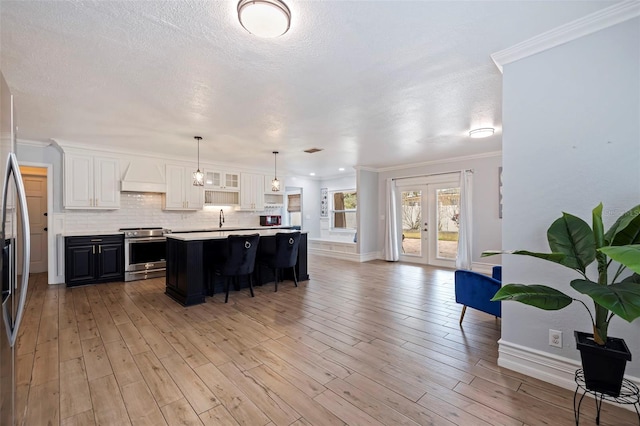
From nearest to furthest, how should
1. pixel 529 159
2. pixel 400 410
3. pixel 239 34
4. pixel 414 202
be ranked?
pixel 400 410 → pixel 239 34 → pixel 529 159 → pixel 414 202

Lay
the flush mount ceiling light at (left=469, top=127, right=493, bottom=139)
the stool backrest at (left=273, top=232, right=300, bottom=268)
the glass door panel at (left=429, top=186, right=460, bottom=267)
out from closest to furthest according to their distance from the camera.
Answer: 1. the flush mount ceiling light at (left=469, top=127, right=493, bottom=139)
2. the stool backrest at (left=273, top=232, right=300, bottom=268)
3. the glass door panel at (left=429, top=186, right=460, bottom=267)

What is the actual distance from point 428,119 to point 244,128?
2.57 meters

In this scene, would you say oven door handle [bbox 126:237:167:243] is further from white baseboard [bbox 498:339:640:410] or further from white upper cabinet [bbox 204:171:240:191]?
white baseboard [bbox 498:339:640:410]

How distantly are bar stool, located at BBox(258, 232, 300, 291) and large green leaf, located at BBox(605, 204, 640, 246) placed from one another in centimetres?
378

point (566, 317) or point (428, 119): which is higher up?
point (428, 119)

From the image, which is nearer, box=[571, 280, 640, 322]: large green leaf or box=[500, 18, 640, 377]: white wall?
box=[571, 280, 640, 322]: large green leaf

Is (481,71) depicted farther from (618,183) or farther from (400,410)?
(400,410)

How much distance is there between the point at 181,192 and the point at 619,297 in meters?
6.77

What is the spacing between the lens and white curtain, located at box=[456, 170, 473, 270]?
20.8 feet

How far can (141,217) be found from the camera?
6090 millimetres

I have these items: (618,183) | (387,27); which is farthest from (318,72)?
(618,183)

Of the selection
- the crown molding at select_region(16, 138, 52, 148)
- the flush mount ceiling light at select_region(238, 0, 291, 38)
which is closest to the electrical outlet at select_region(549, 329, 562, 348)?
the flush mount ceiling light at select_region(238, 0, 291, 38)

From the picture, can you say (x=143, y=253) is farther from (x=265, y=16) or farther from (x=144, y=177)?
(x=265, y=16)

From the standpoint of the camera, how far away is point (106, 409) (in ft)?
6.24
